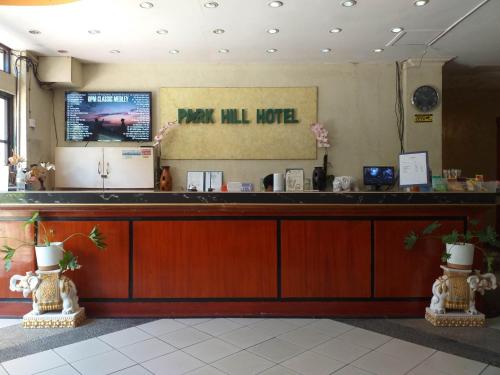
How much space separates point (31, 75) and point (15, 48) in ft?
1.33

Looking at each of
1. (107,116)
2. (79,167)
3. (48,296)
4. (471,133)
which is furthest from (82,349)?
(471,133)

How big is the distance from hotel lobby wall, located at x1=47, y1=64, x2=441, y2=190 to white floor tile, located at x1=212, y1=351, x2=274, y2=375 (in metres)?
3.70

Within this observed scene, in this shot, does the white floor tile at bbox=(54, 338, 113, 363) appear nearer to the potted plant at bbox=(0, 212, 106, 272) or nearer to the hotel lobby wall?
the potted plant at bbox=(0, 212, 106, 272)

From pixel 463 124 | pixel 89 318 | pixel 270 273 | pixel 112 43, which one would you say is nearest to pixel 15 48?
pixel 112 43

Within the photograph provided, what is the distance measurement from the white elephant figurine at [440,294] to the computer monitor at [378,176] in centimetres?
275

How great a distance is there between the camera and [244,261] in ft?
12.5

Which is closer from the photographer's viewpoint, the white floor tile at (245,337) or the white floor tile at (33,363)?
the white floor tile at (33,363)

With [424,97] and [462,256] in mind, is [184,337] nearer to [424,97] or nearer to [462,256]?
[462,256]

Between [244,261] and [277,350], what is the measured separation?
38.2 inches

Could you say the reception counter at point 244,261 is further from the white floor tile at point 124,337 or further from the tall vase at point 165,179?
the tall vase at point 165,179

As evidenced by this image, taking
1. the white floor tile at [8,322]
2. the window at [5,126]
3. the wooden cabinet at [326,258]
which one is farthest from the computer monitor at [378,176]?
the window at [5,126]

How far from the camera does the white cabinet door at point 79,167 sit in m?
6.12

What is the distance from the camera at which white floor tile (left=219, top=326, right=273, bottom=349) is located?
3.18 m

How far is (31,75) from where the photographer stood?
580cm
